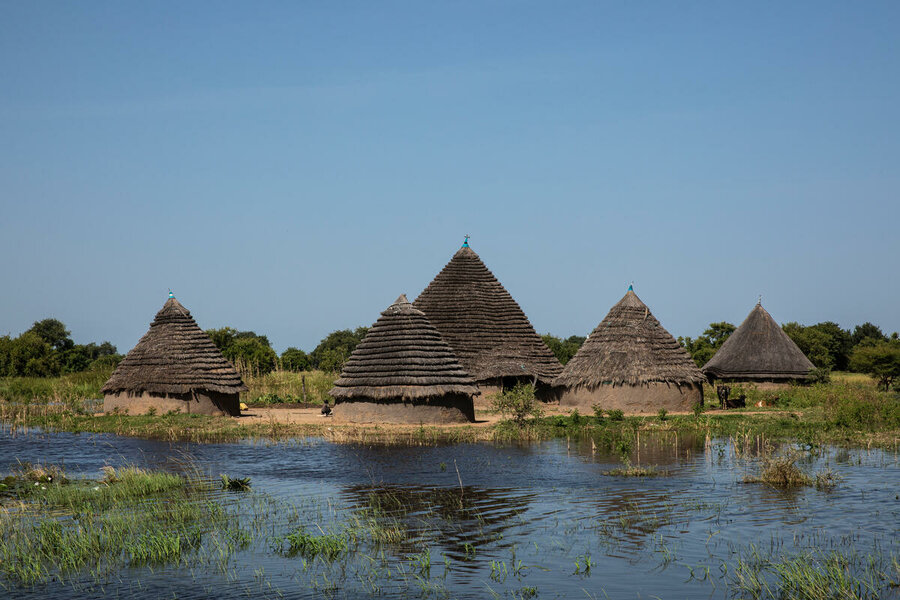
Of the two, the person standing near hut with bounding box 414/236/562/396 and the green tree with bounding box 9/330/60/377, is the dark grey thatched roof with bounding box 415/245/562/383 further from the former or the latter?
the green tree with bounding box 9/330/60/377

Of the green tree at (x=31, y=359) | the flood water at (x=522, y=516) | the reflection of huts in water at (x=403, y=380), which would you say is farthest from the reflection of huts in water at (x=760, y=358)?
the green tree at (x=31, y=359)

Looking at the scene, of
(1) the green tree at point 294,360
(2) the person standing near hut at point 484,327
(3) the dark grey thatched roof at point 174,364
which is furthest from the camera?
(1) the green tree at point 294,360

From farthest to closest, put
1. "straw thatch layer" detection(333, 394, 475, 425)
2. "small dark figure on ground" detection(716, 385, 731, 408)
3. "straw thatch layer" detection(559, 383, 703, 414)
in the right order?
"small dark figure on ground" detection(716, 385, 731, 408) < "straw thatch layer" detection(559, 383, 703, 414) < "straw thatch layer" detection(333, 394, 475, 425)

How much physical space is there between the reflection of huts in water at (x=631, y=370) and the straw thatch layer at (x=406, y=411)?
6.32 m

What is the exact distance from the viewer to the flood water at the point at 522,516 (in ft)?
34.6

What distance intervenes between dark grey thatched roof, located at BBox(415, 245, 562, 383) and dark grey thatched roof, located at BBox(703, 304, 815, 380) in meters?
9.11

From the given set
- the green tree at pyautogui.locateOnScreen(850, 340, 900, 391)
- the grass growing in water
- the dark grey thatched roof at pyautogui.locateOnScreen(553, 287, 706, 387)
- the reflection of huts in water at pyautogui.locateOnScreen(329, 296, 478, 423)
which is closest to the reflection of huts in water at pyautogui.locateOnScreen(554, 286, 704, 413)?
the dark grey thatched roof at pyautogui.locateOnScreen(553, 287, 706, 387)

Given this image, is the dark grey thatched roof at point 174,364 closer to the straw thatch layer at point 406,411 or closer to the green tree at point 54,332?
the straw thatch layer at point 406,411

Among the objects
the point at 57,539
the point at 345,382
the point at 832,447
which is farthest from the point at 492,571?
the point at 345,382

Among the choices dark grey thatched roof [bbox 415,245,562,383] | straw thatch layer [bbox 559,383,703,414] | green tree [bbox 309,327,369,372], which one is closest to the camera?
straw thatch layer [bbox 559,383,703,414]

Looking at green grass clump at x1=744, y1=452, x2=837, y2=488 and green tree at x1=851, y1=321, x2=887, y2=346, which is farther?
green tree at x1=851, y1=321, x2=887, y2=346

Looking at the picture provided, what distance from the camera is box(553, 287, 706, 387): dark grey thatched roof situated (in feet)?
105

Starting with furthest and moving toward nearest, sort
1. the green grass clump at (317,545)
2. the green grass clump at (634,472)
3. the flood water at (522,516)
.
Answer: the green grass clump at (634,472)
the green grass clump at (317,545)
the flood water at (522,516)

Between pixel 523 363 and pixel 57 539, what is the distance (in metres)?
25.0
